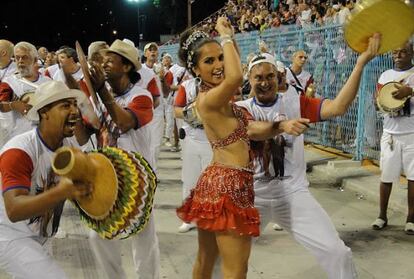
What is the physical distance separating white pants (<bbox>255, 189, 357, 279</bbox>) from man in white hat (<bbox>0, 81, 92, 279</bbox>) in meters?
1.55

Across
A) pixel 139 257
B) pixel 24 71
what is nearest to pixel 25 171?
pixel 139 257

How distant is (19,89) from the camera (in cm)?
638

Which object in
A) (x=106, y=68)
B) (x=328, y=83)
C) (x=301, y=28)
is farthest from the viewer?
(x=301, y=28)

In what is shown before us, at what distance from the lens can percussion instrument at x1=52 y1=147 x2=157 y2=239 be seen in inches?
105

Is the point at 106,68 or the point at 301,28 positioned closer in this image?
the point at 106,68

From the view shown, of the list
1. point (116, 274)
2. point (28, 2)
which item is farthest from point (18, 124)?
point (28, 2)

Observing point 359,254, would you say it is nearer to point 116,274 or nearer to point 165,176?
point 116,274

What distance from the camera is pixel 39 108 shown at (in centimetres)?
322

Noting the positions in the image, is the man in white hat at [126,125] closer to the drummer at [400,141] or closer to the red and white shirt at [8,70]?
the drummer at [400,141]

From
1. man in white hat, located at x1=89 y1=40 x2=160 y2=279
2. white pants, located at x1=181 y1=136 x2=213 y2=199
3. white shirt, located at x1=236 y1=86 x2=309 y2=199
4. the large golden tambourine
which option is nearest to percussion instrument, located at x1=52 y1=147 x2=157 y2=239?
man in white hat, located at x1=89 y1=40 x2=160 y2=279

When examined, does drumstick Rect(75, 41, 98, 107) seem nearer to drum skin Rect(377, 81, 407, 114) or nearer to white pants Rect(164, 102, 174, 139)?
drum skin Rect(377, 81, 407, 114)

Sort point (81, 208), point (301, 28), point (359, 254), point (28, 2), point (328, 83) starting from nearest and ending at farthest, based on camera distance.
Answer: point (81, 208) < point (359, 254) < point (328, 83) < point (301, 28) < point (28, 2)

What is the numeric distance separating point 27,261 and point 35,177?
0.48 metres

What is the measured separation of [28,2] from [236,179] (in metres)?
63.0
